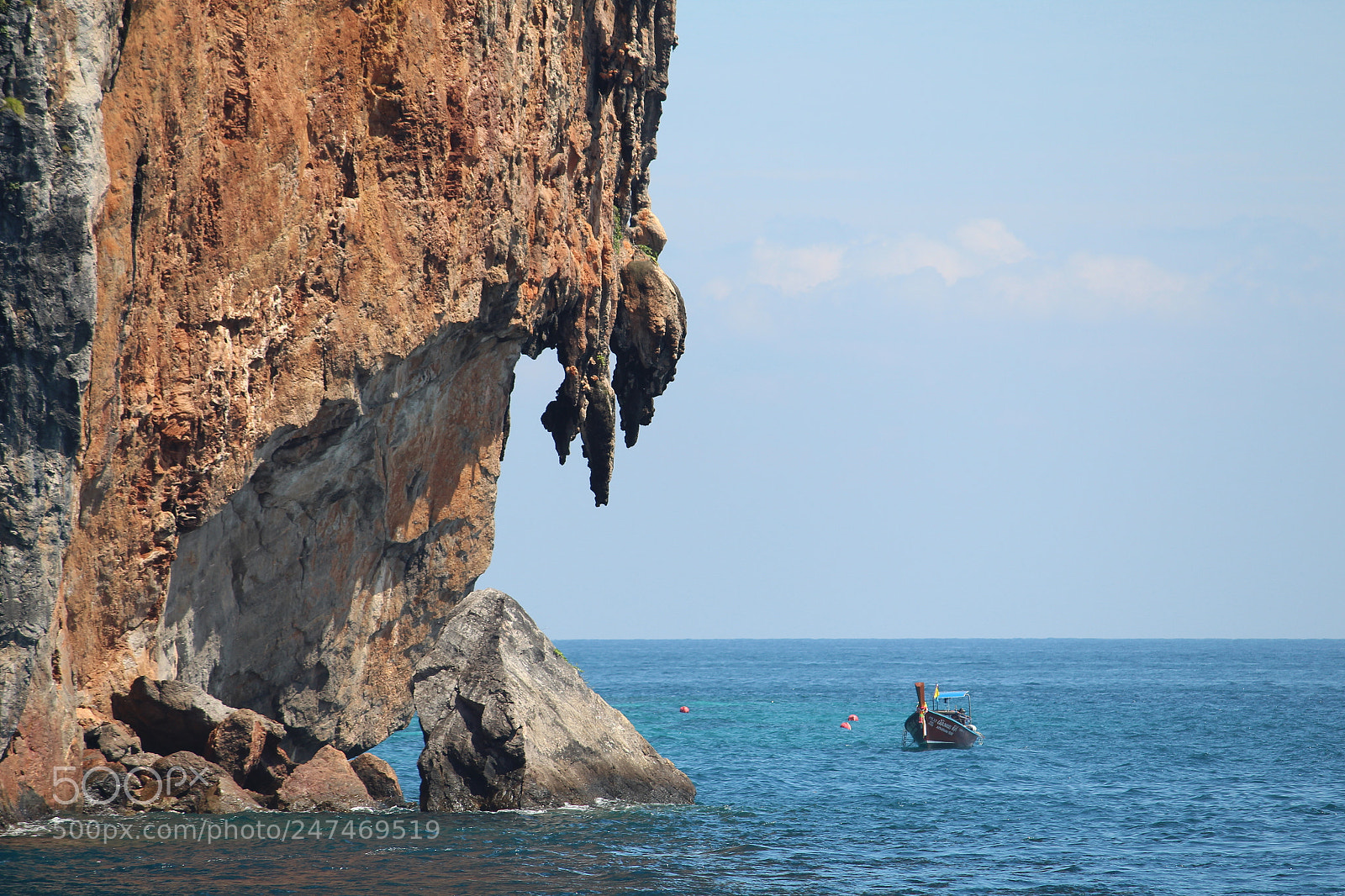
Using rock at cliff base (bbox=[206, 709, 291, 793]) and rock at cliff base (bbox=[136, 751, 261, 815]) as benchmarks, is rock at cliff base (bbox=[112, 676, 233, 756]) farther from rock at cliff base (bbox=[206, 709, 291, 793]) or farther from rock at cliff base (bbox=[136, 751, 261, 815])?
rock at cliff base (bbox=[136, 751, 261, 815])

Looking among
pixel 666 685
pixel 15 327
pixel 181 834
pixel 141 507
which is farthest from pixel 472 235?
pixel 666 685

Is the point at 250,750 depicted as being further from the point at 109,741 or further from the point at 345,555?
the point at 345,555

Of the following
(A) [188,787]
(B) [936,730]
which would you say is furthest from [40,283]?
(B) [936,730]

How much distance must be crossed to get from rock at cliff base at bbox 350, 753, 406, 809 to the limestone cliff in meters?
1.93

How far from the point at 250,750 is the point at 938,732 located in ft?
129

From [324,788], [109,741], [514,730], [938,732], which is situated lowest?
[938,732]

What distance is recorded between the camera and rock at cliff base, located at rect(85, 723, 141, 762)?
66.6 ft

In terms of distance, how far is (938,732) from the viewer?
55.8 metres

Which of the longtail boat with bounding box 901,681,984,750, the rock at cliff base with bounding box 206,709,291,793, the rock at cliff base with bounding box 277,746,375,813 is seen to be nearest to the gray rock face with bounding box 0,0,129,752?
the rock at cliff base with bounding box 206,709,291,793

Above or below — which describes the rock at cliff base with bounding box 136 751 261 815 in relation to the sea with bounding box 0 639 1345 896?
above

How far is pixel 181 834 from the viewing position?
66.7 ft

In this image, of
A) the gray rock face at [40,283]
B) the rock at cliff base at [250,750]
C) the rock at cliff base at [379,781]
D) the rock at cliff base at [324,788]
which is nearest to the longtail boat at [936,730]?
the rock at cliff base at [379,781]

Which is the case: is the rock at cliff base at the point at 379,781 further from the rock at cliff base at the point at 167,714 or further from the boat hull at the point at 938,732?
the boat hull at the point at 938,732

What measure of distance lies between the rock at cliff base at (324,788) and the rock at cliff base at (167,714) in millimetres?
2596
